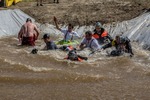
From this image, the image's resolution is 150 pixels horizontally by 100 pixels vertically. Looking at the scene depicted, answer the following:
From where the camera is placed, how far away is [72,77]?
975cm

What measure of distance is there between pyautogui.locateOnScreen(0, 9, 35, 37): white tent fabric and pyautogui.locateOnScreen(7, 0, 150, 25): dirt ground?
0.62m

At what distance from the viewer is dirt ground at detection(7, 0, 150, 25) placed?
16375 millimetres

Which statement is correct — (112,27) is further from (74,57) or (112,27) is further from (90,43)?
(74,57)

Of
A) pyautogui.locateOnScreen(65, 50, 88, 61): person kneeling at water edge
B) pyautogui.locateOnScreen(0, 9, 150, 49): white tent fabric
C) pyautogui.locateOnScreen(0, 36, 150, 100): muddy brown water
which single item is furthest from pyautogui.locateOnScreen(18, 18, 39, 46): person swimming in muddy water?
pyautogui.locateOnScreen(65, 50, 88, 61): person kneeling at water edge

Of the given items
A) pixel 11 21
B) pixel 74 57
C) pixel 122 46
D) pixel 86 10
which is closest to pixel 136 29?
Result: pixel 122 46

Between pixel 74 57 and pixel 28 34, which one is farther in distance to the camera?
pixel 28 34

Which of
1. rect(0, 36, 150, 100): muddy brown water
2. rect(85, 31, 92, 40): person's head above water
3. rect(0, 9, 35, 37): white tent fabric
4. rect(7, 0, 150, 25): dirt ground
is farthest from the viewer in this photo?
rect(7, 0, 150, 25): dirt ground

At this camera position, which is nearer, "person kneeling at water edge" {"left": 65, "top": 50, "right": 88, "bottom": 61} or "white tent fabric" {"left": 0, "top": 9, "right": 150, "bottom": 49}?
"person kneeling at water edge" {"left": 65, "top": 50, "right": 88, "bottom": 61}

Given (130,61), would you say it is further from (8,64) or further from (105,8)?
(105,8)

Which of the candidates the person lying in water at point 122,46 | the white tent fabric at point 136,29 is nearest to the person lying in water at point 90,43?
the person lying in water at point 122,46

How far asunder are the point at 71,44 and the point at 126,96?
206 inches

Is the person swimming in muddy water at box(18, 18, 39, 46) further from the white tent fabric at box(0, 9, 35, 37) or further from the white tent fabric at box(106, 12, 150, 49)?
the white tent fabric at box(106, 12, 150, 49)

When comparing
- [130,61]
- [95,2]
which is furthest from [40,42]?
[95,2]

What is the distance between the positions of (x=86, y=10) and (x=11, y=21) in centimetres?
336
